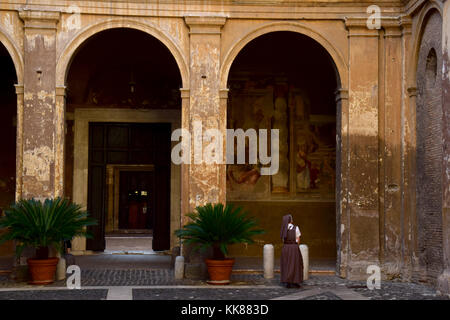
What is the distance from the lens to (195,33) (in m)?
11.6

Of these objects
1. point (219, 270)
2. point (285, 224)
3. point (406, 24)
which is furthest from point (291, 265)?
point (406, 24)

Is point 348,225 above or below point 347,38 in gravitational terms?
below

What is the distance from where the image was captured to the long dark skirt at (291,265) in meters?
10.2

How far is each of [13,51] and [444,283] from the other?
823cm

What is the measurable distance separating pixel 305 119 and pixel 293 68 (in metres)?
1.23

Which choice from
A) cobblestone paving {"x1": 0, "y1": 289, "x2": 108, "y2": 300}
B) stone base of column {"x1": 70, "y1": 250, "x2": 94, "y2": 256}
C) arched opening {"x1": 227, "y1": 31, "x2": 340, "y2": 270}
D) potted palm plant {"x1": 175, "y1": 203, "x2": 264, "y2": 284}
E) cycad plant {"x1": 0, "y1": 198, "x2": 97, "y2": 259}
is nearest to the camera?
cobblestone paving {"x1": 0, "y1": 289, "x2": 108, "y2": 300}

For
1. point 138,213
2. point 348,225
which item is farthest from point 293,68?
point 138,213

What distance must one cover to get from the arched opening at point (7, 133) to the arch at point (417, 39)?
345 inches

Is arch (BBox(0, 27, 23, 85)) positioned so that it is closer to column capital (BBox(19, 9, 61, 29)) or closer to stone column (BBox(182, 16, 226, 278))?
column capital (BBox(19, 9, 61, 29))

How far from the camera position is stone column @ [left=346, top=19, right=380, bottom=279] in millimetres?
11422

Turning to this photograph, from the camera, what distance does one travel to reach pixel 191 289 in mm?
10117

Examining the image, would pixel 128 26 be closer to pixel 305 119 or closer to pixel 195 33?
pixel 195 33

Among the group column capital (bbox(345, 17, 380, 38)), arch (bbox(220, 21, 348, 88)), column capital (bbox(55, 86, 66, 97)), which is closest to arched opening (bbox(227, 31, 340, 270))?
arch (bbox(220, 21, 348, 88))

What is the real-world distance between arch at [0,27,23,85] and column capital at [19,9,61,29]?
402 millimetres
